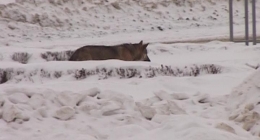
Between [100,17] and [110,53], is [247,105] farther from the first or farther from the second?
[100,17]

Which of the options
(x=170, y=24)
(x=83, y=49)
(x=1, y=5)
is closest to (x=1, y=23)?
(x=1, y=5)

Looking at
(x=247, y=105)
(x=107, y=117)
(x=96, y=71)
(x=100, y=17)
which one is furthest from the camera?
(x=100, y=17)

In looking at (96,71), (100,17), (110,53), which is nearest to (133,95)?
(96,71)

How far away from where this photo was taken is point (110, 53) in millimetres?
13758

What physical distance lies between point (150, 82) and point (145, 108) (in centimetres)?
259

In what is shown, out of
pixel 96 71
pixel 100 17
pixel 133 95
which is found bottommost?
pixel 133 95

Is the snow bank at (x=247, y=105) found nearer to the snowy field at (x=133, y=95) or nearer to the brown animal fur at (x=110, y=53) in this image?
the snowy field at (x=133, y=95)

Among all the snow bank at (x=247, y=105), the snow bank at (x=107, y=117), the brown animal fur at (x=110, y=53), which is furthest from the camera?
the brown animal fur at (x=110, y=53)

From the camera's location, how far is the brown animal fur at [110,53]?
13484 millimetres

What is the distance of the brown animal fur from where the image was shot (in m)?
13.5

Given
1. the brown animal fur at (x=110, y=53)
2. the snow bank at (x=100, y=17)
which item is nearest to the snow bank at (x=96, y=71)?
the brown animal fur at (x=110, y=53)

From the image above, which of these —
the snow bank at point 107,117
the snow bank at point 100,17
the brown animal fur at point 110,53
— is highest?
the snow bank at point 100,17

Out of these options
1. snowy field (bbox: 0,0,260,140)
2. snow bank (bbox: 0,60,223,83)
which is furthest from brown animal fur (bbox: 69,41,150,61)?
snow bank (bbox: 0,60,223,83)

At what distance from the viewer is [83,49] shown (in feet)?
44.4
